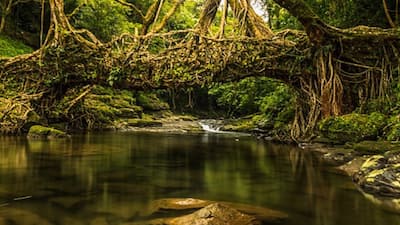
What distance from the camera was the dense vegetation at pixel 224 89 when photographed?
12469mm

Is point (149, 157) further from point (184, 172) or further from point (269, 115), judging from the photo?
point (269, 115)

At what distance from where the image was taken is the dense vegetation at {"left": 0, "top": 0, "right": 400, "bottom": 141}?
1247cm

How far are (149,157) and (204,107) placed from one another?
31312 millimetres

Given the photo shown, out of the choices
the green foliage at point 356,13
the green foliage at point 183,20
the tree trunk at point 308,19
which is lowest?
the tree trunk at point 308,19

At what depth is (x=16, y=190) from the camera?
677 cm

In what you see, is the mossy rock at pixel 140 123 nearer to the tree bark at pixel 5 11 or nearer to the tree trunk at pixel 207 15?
the tree bark at pixel 5 11

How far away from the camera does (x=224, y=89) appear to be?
26719 mm

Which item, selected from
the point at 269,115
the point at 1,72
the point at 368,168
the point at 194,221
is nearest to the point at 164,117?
the point at 269,115

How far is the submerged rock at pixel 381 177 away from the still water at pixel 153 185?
268 millimetres

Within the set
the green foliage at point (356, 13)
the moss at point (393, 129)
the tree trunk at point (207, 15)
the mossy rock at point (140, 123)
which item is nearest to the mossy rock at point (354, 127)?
the moss at point (393, 129)

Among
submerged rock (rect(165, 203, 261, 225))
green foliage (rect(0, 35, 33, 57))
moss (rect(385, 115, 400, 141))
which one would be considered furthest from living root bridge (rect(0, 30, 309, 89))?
submerged rock (rect(165, 203, 261, 225))

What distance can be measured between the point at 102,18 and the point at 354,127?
19506 mm

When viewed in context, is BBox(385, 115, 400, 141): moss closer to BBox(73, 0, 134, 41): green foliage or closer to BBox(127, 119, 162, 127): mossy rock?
BBox(127, 119, 162, 127): mossy rock

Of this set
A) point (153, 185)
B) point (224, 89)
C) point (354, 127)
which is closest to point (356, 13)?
point (354, 127)
